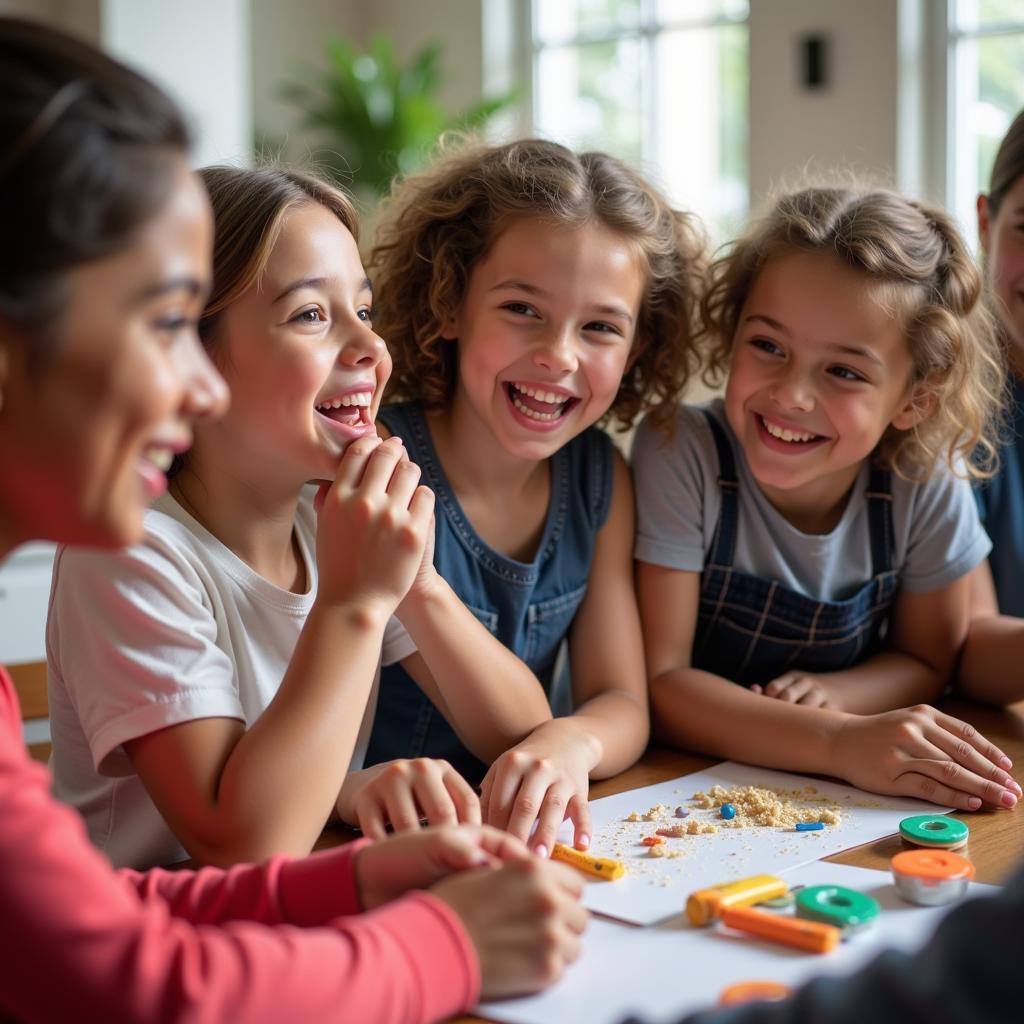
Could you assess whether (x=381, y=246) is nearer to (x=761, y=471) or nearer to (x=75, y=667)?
(x=761, y=471)

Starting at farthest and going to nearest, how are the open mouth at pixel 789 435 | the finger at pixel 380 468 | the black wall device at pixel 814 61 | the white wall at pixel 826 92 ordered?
1. the black wall device at pixel 814 61
2. the white wall at pixel 826 92
3. the open mouth at pixel 789 435
4. the finger at pixel 380 468

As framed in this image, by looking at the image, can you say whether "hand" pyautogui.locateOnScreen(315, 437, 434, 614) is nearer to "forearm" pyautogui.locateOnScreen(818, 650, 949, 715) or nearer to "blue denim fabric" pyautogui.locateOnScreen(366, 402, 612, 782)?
"blue denim fabric" pyautogui.locateOnScreen(366, 402, 612, 782)

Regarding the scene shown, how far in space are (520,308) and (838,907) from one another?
0.83m

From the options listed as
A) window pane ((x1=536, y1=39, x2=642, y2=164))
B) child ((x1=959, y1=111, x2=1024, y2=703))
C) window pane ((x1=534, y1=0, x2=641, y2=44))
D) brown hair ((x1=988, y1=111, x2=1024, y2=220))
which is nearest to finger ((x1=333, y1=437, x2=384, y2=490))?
child ((x1=959, y1=111, x2=1024, y2=703))

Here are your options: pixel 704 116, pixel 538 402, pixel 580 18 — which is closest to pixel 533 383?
pixel 538 402

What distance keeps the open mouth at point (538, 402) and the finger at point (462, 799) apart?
0.59 metres

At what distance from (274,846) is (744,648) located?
813 mm

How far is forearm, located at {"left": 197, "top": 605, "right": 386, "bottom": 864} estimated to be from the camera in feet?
3.10

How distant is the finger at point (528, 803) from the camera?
1022 millimetres

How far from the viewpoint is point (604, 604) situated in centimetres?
152

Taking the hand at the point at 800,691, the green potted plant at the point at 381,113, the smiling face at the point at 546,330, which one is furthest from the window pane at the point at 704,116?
the hand at the point at 800,691

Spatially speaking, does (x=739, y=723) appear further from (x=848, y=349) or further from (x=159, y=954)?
(x=159, y=954)

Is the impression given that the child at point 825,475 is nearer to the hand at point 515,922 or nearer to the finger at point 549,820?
the finger at point 549,820

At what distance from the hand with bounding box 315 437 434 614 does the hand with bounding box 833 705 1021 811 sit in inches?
18.6
